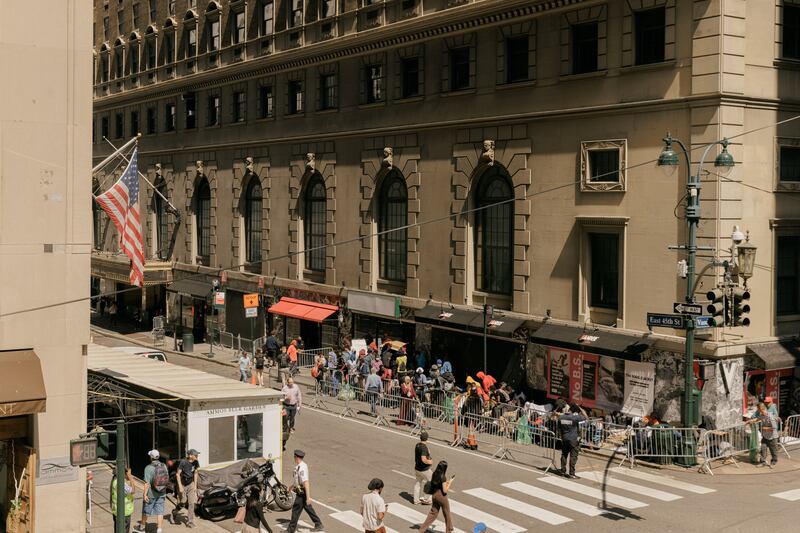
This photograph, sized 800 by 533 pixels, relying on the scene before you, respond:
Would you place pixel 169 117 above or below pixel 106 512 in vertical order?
above

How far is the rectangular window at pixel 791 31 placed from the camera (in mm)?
28359

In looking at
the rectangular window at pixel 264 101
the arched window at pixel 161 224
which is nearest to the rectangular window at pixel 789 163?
the rectangular window at pixel 264 101

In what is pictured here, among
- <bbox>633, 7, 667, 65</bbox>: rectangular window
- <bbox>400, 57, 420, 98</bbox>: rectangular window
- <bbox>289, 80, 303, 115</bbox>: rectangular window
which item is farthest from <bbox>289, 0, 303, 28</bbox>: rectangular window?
<bbox>633, 7, 667, 65</bbox>: rectangular window

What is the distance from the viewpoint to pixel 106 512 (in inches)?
857

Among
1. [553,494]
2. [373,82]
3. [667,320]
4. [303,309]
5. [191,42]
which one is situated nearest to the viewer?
[553,494]

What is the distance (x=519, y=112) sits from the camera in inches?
1276

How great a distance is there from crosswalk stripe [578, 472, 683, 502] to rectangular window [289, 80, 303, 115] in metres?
26.4

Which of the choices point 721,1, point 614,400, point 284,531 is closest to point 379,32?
point 721,1

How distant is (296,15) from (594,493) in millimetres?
29764

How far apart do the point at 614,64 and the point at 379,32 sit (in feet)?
40.4

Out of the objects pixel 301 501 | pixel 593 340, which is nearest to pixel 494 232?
pixel 593 340

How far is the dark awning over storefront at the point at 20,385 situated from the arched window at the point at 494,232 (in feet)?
60.1

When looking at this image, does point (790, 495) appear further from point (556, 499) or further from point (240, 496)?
point (240, 496)

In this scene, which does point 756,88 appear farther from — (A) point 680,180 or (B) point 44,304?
(B) point 44,304
